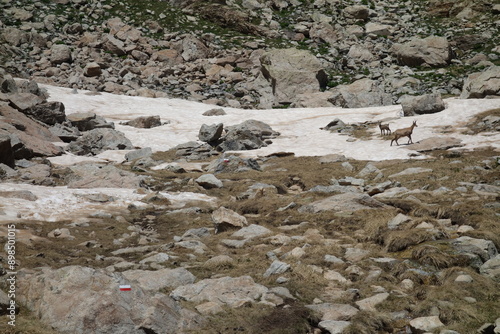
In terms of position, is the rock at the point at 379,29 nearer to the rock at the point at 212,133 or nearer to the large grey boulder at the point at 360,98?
the large grey boulder at the point at 360,98

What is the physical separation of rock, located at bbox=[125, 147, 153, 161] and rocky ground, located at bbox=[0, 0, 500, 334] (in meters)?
0.12

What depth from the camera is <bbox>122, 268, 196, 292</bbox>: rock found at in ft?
28.1

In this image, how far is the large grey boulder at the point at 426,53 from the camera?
52.0 m

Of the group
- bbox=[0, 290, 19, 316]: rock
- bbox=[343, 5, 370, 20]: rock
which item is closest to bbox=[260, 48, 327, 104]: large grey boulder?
bbox=[343, 5, 370, 20]: rock

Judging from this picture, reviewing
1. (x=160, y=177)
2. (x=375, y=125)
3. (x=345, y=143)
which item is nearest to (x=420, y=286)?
(x=160, y=177)

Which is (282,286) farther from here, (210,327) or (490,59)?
(490,59)

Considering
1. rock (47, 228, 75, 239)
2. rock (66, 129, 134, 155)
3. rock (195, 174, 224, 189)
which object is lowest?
rock (66, 129, 134, 155)

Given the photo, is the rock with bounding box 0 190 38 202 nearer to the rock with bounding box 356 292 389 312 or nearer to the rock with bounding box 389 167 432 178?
the rock with bounding box 356 292 389 312

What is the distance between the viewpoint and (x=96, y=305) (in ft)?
21.7

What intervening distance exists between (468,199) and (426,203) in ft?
3.86

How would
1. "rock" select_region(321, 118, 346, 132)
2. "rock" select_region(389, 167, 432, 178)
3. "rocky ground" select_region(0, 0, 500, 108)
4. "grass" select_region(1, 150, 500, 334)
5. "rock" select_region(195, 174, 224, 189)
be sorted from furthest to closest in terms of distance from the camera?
"rocky ground" select_region(0, 0, 500, 108)
"rock" select_region(321, 118, 346, 132)
"rock" select_region(195, 174, 224, 189)
"rock" select_region(389, 167, 432, 178)
"grass" select_region(1, 150, 500, 334)

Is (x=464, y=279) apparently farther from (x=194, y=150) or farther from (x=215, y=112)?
(x=215, y=112)

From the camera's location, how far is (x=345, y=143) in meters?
29.3

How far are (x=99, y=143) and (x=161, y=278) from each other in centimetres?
2357
